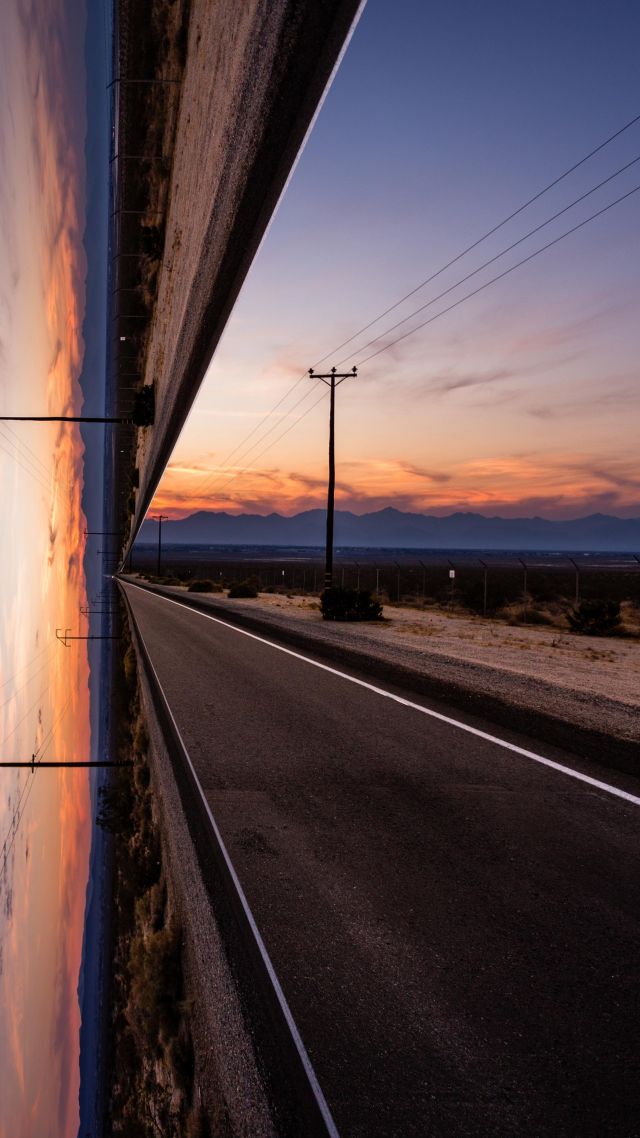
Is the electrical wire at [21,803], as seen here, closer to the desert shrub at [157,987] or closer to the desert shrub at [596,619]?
the desert shrub at [157,987]

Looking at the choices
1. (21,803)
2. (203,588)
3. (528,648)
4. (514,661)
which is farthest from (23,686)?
(203,588)

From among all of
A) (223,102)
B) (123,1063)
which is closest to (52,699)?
(123,1063)

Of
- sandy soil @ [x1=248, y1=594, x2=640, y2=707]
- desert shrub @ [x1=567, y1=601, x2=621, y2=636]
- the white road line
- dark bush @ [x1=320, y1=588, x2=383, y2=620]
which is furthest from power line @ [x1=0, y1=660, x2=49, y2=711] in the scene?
desert shrub @ [x1=567, y1=601, x2=621, y2=636]

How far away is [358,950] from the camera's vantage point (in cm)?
362

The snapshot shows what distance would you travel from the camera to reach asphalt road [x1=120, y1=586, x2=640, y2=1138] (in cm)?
263

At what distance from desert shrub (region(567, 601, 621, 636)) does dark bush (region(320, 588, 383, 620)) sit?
7.19 meters

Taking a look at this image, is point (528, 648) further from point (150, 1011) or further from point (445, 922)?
point (150, 1011)

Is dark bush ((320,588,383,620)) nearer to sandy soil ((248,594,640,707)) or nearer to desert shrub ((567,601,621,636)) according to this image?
sandy soil ((248,594,640,707))

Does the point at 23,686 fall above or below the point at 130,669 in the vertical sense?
above

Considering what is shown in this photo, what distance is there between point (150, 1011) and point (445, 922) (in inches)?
71.2

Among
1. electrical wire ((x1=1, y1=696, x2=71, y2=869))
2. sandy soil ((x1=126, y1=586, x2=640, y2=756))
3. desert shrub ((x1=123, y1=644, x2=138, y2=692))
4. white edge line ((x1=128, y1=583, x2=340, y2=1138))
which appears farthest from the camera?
desert shrub ((x1=123, y1=644, x2=138, y2=692))

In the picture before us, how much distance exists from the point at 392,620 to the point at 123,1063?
2021cm

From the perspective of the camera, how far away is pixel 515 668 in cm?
1288

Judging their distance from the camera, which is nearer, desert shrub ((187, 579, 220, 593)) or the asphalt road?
the asphalt road
